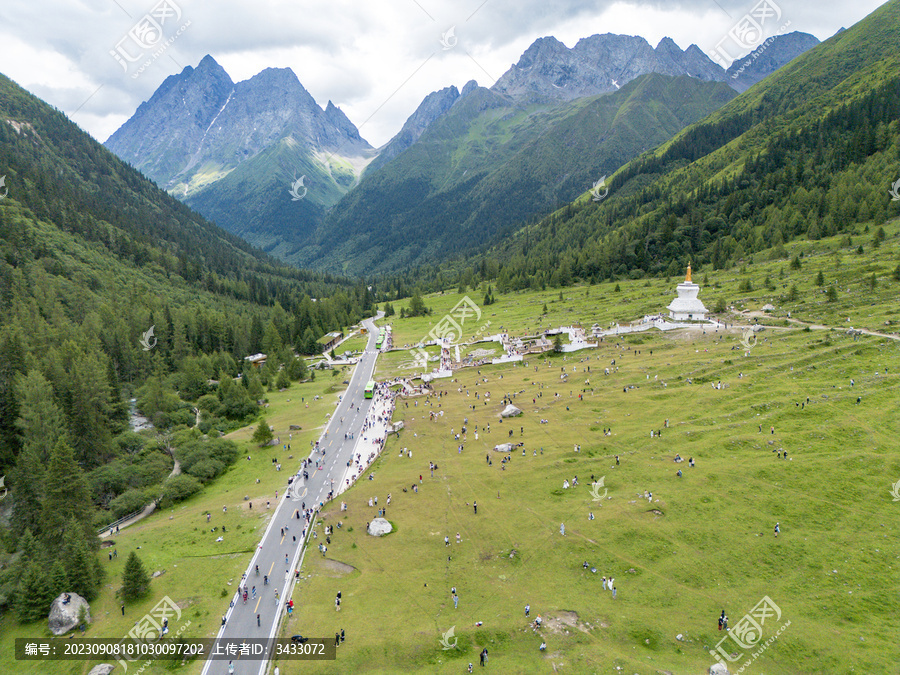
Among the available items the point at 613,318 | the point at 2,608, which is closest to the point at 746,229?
the point at 613,318

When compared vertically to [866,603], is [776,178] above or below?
above

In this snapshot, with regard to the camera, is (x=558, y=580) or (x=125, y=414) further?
(x=125, y=414)

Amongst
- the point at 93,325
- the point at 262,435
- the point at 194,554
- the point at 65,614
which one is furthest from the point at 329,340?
the point at 65,614

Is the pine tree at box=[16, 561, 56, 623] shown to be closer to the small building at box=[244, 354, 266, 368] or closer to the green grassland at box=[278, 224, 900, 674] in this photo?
the green grassland at box=[278, 224, 900, 674]

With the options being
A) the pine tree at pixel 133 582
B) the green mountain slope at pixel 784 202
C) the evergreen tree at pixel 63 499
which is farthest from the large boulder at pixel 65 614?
the green mountain slope at pixel 784 202

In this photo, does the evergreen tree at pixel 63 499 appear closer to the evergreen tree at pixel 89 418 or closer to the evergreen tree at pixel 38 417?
the evergreen tree at pixel 38 417

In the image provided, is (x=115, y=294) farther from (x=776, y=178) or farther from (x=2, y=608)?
(x=776, y=178)

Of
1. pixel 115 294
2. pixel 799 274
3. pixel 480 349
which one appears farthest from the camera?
pixel 115 294
